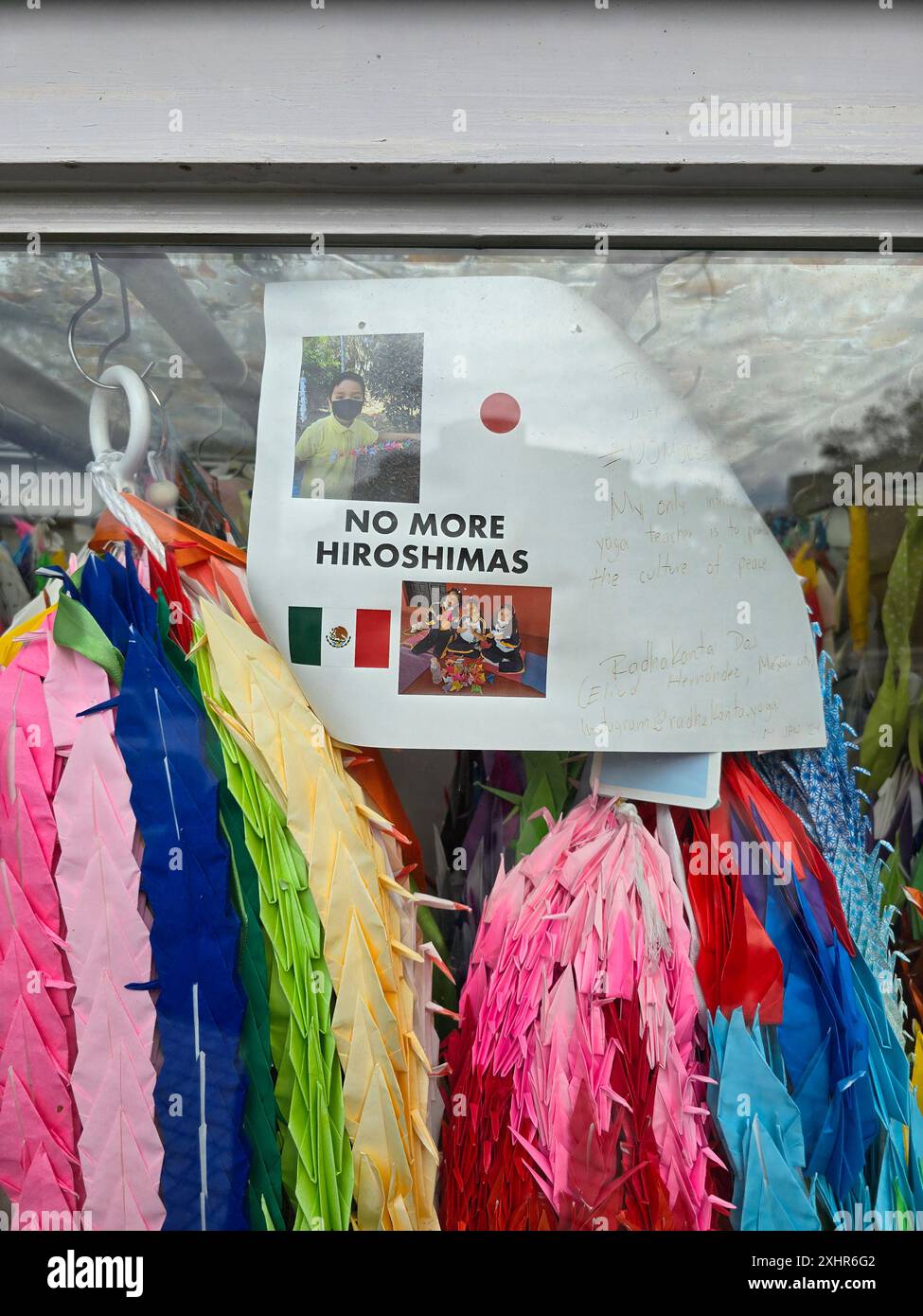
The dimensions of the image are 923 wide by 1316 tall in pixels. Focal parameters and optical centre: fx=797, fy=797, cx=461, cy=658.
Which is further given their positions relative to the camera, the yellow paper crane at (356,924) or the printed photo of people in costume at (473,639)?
the printed photo of people in costume at (473,639)

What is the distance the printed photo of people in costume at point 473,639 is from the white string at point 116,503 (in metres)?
0.31

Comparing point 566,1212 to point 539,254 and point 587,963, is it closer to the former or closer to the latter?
point 587,963

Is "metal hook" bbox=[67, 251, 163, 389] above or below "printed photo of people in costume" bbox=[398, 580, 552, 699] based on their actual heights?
above

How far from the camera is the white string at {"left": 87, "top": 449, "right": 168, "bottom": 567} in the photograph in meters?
0.98

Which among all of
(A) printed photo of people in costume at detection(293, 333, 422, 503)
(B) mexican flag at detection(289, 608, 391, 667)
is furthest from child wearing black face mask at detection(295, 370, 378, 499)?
(B) mexican flag at detection(289, 608, 391, 667)

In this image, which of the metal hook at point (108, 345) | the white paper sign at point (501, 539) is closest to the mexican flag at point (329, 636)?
the white paper sign at point (501, 539)

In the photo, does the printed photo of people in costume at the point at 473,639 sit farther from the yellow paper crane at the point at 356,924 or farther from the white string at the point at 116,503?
the white string at the point at 116,503

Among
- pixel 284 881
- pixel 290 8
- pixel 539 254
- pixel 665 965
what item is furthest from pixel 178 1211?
A: pixel 290 8

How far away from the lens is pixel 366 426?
103 cm

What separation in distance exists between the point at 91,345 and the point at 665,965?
3.60ft

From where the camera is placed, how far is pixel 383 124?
0.98 meters

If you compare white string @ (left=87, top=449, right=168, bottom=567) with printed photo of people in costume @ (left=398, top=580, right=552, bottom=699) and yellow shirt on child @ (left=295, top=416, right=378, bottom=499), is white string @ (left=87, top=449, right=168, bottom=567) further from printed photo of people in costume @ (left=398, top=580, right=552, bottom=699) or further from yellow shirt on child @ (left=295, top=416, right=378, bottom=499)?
printed photo of people in costume @ (left=398, top=580, right=552, bottom=699)

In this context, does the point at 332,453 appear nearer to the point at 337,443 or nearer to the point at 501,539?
the point at 337,443

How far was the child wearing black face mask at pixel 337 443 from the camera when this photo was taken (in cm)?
102
